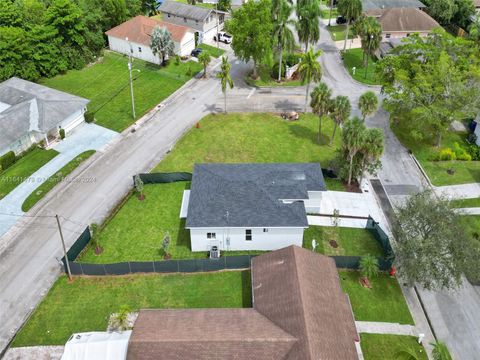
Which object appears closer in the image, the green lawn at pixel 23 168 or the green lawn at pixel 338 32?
the green lawn at pixel 23 168

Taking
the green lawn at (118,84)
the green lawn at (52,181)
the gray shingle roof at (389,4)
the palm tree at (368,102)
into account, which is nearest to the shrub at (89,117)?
the green lawn at (118,84)

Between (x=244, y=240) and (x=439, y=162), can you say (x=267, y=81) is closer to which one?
(x=439, y=162)

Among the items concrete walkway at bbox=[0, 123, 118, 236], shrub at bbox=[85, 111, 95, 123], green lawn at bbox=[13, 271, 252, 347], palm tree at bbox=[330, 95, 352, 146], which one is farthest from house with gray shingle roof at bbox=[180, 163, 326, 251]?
shrub at bbox=[85, 111, 95, 123]

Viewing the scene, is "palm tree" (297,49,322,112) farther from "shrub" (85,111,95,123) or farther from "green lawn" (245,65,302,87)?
"shrub" (85,111,95,123)

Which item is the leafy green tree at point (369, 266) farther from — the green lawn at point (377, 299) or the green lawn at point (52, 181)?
the green lawn at point (52, 181)

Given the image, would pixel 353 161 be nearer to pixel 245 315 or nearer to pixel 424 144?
pixel 424 144

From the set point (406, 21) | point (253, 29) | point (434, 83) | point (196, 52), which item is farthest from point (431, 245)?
point (406, 21)
